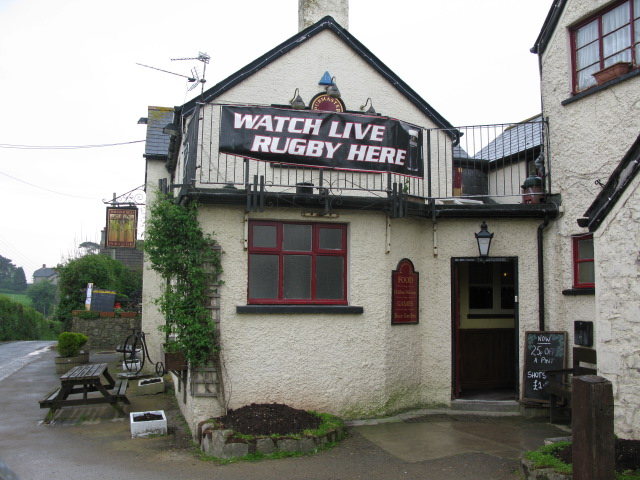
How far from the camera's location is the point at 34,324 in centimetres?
3569

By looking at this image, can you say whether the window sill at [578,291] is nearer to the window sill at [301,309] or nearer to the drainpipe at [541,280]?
the drainpipe at [541,280]

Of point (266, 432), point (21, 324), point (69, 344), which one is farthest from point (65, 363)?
point (21, 324)

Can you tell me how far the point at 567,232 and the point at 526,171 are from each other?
3420mm

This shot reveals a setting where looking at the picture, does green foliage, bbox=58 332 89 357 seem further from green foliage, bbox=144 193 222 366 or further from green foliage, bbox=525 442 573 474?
green foliage, bbox=525 442 573 474

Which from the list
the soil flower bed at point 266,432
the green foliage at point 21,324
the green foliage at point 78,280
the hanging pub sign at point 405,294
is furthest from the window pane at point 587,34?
the green foliage at point 21,324

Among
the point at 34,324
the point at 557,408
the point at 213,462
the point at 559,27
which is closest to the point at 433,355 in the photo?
the point at 557,408

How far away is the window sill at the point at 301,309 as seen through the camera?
816 centimetres

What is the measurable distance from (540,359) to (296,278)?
3996mm

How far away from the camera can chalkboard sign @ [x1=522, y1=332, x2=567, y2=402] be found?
8883 millimetres

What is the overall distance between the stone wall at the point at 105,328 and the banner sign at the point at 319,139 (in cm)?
1515

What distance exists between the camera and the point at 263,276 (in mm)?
8469

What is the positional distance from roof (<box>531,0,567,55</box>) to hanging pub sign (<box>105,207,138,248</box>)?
1107 cm

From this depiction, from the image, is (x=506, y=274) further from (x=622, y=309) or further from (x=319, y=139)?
(x=622, y=309)

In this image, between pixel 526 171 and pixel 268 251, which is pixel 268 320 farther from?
pixel 526 171
